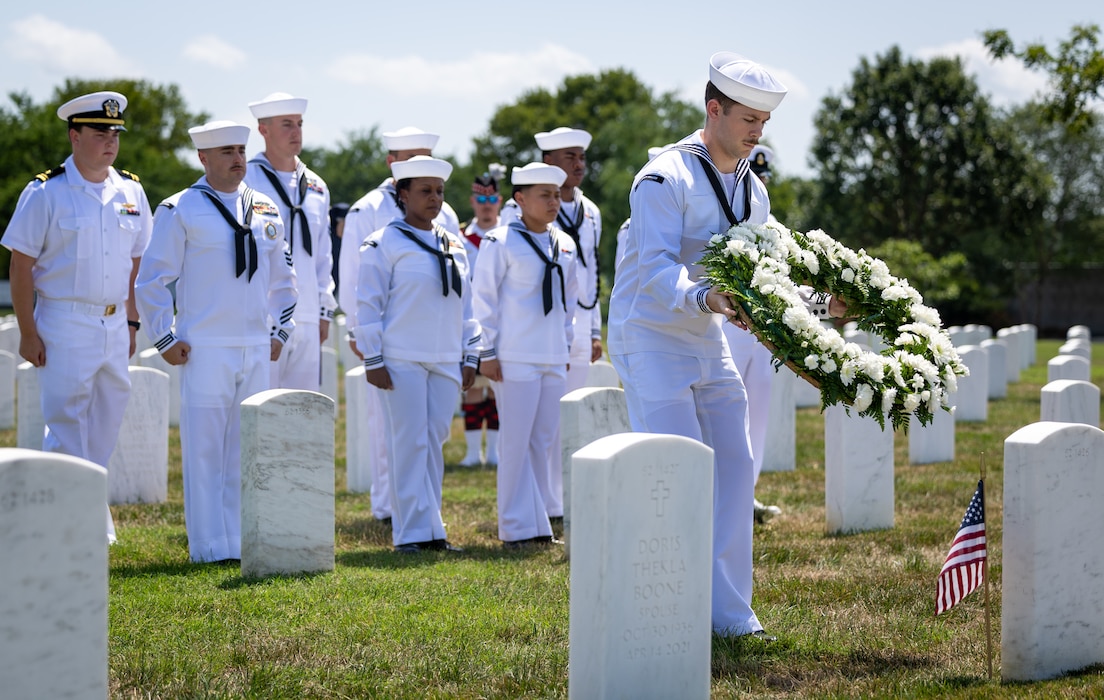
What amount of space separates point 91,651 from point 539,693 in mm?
1816

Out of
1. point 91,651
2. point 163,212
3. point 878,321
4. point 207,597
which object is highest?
point 163,212

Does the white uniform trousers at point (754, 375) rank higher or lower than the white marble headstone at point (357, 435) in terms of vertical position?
higher

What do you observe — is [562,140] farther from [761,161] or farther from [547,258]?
[761,161]

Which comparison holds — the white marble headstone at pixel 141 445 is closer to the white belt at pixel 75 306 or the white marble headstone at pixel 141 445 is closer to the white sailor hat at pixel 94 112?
the white belt at pixel 75 306

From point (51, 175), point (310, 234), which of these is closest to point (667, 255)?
point (310, 234)

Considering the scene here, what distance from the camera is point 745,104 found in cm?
581

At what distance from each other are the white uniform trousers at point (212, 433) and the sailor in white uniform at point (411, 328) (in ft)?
2.87

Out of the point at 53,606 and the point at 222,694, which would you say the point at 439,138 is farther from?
the point at 53,606

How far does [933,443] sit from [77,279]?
27.7ft

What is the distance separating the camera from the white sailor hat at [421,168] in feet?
28.1

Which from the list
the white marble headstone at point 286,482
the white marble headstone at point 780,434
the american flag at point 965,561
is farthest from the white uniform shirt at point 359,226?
the american flag at point 965,561

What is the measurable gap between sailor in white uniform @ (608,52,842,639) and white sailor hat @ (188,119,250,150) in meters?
2.96

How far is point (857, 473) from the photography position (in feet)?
29.9

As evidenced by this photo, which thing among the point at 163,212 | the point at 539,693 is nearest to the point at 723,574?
the point at 539,693
